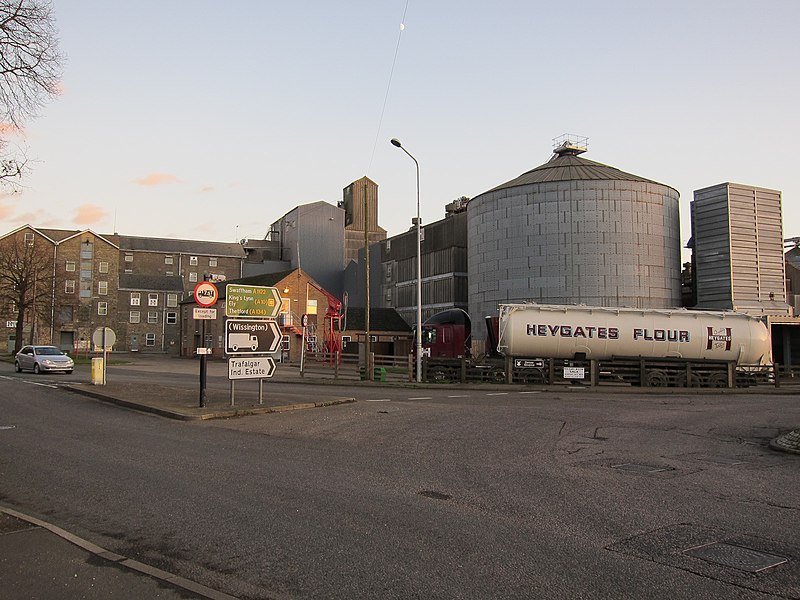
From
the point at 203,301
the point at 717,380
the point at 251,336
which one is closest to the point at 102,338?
the point at 203,301

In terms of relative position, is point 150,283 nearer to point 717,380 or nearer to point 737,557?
point 717,380

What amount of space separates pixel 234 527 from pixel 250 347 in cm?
1129

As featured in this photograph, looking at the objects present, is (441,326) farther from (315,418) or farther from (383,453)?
(383,453)

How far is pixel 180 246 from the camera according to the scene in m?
96.6

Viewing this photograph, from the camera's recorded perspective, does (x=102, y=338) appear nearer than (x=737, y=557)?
No

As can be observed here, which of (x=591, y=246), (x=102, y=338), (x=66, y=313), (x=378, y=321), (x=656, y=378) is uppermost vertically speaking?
(x=591, y=246)

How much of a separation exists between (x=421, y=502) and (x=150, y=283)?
88293mm

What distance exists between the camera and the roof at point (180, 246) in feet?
311

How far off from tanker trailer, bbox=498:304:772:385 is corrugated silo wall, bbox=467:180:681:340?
17587 millimetres

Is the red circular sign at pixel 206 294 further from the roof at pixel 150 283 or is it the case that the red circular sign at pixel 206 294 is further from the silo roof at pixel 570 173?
the roof at pixel 150 283

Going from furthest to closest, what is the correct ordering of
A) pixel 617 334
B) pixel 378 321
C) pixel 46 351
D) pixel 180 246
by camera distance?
pixel 180 246 < pixel 378 321 < pixel 46 351 < pixel 617 334

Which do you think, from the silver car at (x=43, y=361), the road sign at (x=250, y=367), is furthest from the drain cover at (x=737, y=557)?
the silver car at (x=43, y=361)

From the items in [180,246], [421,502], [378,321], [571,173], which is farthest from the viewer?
[180,246]

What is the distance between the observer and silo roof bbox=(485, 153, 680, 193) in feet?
171
